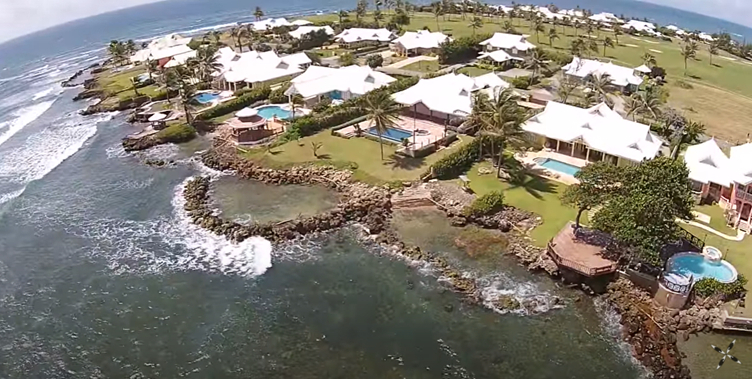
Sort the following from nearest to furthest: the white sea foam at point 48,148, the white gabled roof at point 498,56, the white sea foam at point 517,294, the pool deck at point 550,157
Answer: the white sea foam at point 517,294
the pool deck at point 550,157
the white sea foam at point 48,148
the white gabled roof at point 498,56

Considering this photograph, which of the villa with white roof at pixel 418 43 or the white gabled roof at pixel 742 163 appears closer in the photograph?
the white gabled roof at pixel 742 163

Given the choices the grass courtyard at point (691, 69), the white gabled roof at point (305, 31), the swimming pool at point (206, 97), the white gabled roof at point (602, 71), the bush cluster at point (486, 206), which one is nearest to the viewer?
the bush cluster at point (486, 206)

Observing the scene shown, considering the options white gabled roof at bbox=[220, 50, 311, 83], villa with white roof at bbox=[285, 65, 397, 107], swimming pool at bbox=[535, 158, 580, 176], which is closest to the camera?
swimming pool at bbox=[535, 158, 580, 176]

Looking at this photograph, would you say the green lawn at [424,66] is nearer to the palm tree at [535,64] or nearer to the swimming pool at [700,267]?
the palm tree at [535,64]

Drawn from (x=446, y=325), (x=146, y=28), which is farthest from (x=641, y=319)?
(x=146, y=28)

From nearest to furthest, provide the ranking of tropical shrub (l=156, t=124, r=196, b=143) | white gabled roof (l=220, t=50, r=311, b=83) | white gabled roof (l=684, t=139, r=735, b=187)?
white gabled roof (l=684, t=139, r=735, b=187) < tropical shrub (l=156, t=124, r=196, b=143) < white gabled roof (l=220, t=50, r=311, b=83)

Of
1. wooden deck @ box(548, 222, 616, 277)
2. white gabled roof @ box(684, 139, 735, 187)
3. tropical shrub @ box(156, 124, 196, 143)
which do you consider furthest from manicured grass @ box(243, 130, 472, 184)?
white gabled roof @ box(684, 139, 735, 187)

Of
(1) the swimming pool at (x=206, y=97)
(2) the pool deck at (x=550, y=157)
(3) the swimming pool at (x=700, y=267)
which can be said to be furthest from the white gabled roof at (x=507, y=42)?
(3) the swimming pool at (x=700, y=267)

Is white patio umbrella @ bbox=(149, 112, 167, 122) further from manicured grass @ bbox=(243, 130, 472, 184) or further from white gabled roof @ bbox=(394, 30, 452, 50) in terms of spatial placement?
white gabled roof @ bbox=(394, 30, 452, 50)
